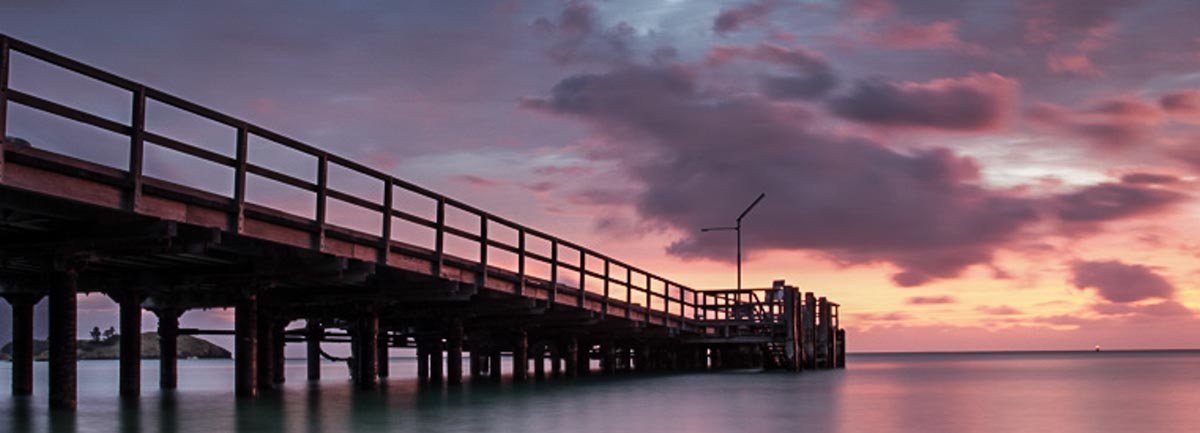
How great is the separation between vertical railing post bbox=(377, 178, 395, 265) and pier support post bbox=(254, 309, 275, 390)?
7.30 meters

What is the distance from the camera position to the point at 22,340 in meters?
27.1

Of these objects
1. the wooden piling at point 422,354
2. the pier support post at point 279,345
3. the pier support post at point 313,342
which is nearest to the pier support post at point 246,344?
the pier support post at point 279,345

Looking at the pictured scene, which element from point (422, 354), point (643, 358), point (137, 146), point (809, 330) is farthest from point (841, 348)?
point (137, 146)

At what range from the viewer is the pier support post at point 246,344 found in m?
25.0

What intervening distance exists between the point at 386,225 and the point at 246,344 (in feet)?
12.6

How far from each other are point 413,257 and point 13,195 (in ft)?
34.4

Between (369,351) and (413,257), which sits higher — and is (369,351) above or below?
below

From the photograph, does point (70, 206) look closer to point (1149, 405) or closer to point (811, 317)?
point (1149, 405)

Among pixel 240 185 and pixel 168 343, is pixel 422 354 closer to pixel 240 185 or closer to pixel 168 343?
pixel 168 343

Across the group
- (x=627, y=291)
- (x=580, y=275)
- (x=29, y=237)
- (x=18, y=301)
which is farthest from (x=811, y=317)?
(x=29, y=237)

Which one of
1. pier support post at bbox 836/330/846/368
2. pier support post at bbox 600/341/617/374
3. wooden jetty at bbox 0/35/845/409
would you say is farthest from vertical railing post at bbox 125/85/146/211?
pier support post at bbox 836/330/846/368

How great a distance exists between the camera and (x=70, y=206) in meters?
17.1

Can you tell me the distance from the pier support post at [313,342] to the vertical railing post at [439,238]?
1150 cm

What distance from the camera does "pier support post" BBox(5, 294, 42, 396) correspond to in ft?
87.6
